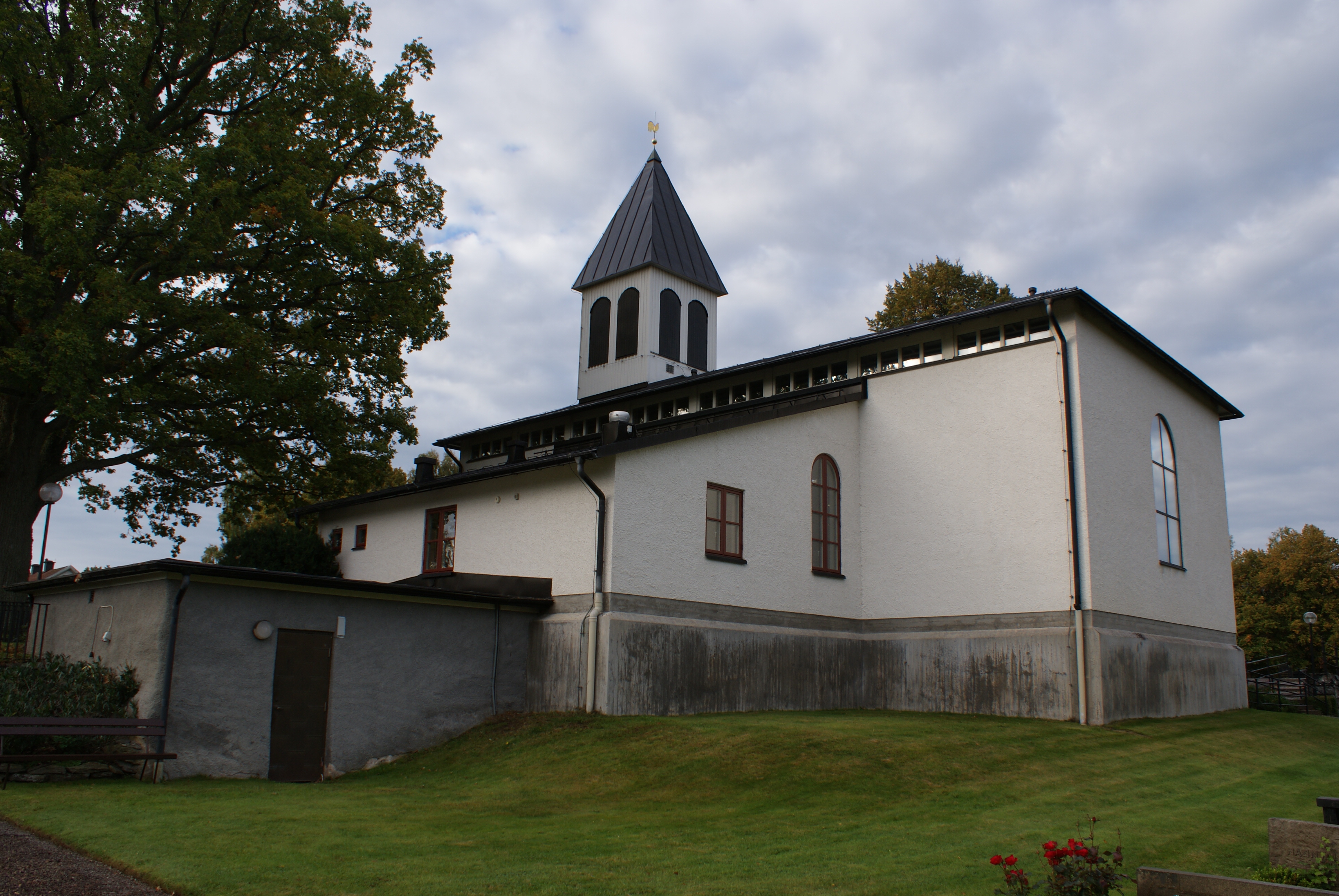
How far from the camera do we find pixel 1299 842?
6215mm

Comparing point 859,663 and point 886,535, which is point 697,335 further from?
point 859,663

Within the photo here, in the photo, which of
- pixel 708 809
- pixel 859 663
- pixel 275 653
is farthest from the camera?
pixel 859 663

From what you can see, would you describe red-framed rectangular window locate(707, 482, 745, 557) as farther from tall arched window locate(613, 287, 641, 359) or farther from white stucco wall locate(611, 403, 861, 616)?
tall arched window locate(613, 287, 641, 359)

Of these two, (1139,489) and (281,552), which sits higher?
(1139,489)

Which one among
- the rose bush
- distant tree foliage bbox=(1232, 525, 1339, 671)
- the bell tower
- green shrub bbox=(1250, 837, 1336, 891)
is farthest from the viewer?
distant tree foliage bbox=(1232, 525, 1339, 671)

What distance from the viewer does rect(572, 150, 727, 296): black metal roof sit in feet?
102

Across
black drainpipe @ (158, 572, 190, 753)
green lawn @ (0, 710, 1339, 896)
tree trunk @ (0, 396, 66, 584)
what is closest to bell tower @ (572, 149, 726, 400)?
tree trunk @ (0, 396, 66, 584)

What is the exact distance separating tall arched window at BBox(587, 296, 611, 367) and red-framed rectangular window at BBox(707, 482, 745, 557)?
14.2 m

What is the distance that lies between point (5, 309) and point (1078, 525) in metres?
20.7

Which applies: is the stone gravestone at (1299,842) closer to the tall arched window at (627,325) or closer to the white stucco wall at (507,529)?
the white stucco wall at (507,529)

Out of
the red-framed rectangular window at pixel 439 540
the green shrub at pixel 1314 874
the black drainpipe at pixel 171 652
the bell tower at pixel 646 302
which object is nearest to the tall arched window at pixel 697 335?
the bell tower at pixel 646 302

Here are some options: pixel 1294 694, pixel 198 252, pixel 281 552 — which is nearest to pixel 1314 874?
pixel 198 252

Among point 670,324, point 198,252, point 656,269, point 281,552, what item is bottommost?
point 281,552

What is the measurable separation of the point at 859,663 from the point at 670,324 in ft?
47.4
